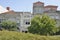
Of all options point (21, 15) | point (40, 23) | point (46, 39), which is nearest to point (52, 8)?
point (21, 15)

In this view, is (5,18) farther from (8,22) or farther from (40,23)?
(40,23)

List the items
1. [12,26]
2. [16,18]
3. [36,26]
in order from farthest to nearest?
[16,18], [12,26], [36,26]

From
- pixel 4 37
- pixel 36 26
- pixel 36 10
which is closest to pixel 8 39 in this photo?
Result: pixel 4 37

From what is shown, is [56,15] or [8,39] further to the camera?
[56,15]

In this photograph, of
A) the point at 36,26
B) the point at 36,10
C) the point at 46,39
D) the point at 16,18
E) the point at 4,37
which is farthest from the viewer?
the point at 36,10

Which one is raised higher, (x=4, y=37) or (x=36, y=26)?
(x=4, y=37)

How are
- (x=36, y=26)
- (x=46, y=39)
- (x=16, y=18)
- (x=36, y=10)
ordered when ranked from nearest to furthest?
(x=46, y=39)
(x=36, y=26)
(x=16, y=18)
(x=36, y=10)

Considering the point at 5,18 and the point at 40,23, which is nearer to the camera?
the point at 40,23

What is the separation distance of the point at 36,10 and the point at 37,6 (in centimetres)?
131

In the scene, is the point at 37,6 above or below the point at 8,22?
above

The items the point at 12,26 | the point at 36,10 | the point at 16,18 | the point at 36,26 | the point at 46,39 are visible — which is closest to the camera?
the point at 46,39

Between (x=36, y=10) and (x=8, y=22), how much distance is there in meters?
12.4

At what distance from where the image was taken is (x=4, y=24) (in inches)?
1913

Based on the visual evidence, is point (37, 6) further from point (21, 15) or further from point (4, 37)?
point (4, 37)
